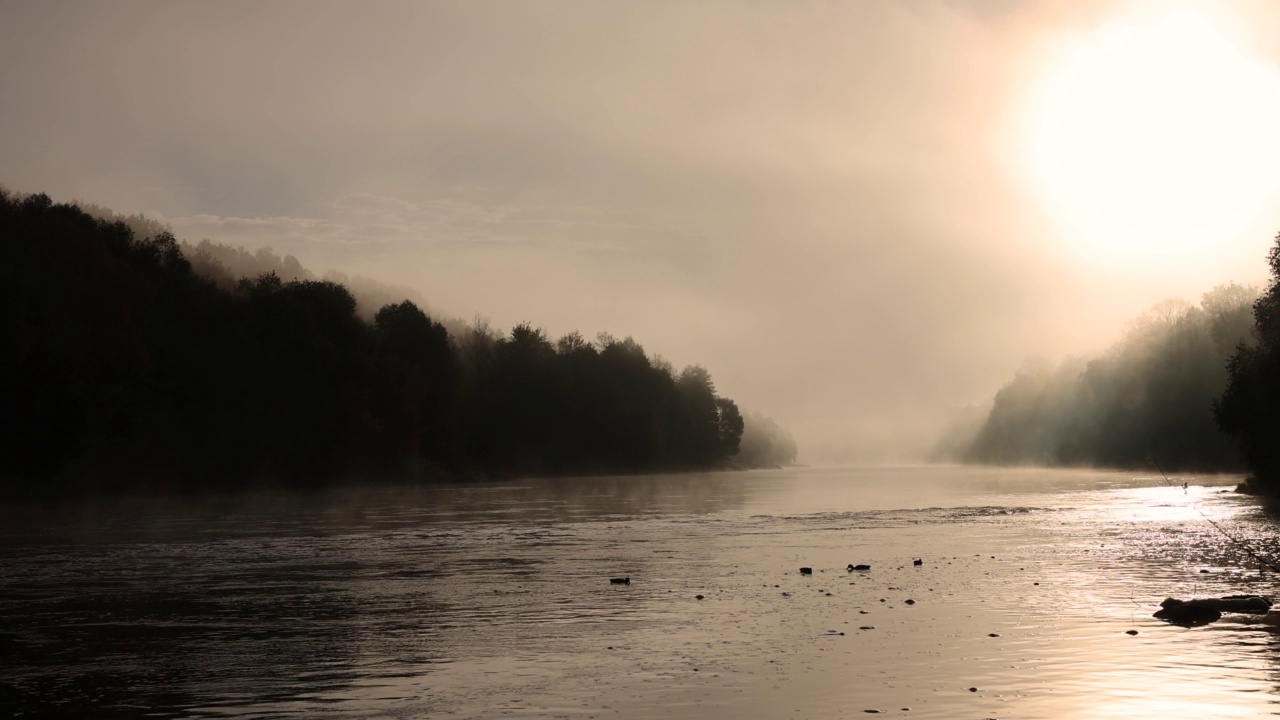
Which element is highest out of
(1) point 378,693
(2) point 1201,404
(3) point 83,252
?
(3) point 83,252

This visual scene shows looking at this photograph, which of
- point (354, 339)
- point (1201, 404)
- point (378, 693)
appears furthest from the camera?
point (1201, 404)

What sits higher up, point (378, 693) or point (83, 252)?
point (83, 252)

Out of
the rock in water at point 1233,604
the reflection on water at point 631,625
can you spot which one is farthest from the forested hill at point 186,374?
the rock in water at point 1233,604

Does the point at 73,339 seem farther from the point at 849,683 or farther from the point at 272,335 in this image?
the point at 849,683

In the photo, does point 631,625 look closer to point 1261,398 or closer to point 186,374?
point 1261,398

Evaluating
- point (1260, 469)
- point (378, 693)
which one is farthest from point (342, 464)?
point (378, 693)

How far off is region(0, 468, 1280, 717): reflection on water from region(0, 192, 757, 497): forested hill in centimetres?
3649

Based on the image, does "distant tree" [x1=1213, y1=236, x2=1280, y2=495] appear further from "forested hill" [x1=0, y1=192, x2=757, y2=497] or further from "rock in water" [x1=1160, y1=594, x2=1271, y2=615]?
"forested hill" [x1=0, y1=192, x2=757, y2=497]

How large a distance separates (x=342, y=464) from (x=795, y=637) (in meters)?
119

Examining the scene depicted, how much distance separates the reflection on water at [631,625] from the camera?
19234 millimetres

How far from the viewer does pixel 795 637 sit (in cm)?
2528

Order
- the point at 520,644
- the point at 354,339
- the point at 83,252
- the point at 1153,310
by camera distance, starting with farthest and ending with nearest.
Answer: the point at 1153,310
the point at 354,339
the point at 83,252
the point at 520,644

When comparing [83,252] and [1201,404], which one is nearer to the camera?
[83,252]

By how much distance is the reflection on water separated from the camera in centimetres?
1923
